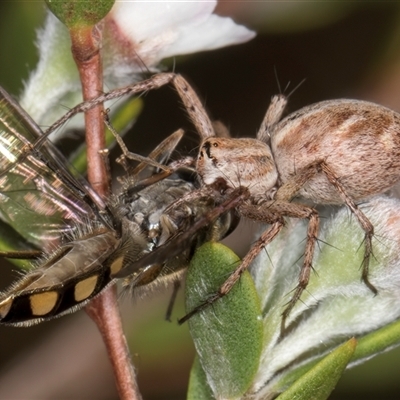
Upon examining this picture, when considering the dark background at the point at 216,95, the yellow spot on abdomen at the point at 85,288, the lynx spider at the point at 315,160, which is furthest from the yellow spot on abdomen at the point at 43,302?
the dark background at the point at 216,95

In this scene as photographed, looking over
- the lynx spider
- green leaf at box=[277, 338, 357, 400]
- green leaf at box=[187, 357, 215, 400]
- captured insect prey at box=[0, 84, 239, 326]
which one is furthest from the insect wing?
green leaf at box=[277, 338, 357, 400]

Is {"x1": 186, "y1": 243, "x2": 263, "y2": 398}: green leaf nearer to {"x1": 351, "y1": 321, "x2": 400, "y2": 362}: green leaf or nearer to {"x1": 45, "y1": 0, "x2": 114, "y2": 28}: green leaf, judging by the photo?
{"x1": 351, "y1": 321, "x2": 400, "y2": 362}: green leaf

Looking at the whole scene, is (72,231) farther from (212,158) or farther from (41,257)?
(212,158)

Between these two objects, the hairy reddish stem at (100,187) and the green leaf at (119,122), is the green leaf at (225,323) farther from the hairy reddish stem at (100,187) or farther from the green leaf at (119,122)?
the green leaf at (119,122)

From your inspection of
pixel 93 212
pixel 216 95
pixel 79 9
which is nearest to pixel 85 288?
pixel 93 212

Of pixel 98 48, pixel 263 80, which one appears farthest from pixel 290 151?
pixel 263 80

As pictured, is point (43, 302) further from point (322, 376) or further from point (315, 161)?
point (315, 161)
